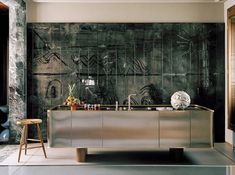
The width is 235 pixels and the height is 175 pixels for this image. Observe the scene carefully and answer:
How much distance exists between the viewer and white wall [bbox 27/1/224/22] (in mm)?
Answer: 7070

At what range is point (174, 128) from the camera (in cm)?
496

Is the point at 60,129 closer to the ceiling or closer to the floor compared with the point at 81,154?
closer to the ceiling

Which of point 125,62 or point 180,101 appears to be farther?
point 125,62

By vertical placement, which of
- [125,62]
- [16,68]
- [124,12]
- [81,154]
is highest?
[124,12]

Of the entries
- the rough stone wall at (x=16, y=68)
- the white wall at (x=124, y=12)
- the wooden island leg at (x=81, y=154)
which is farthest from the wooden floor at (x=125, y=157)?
the white wall at (x=124, y=12)

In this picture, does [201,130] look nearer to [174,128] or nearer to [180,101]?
[174,128]

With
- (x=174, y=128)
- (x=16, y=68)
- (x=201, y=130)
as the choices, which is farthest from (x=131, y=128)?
(x=16, y=68)

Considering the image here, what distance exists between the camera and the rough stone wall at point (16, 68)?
6711 mm

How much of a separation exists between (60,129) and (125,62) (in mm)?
2525

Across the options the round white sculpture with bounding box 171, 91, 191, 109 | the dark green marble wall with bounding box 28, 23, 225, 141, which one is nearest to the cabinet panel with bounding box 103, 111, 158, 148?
the round white sculpture with bounding box 171, 91, 191, 109

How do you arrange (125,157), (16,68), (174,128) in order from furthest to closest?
(16,68)
(125,157)
(174,128)

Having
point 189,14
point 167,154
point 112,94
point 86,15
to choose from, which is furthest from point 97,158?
point 189,14

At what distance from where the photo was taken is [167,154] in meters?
5.76

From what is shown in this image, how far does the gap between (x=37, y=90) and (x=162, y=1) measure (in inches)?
118
